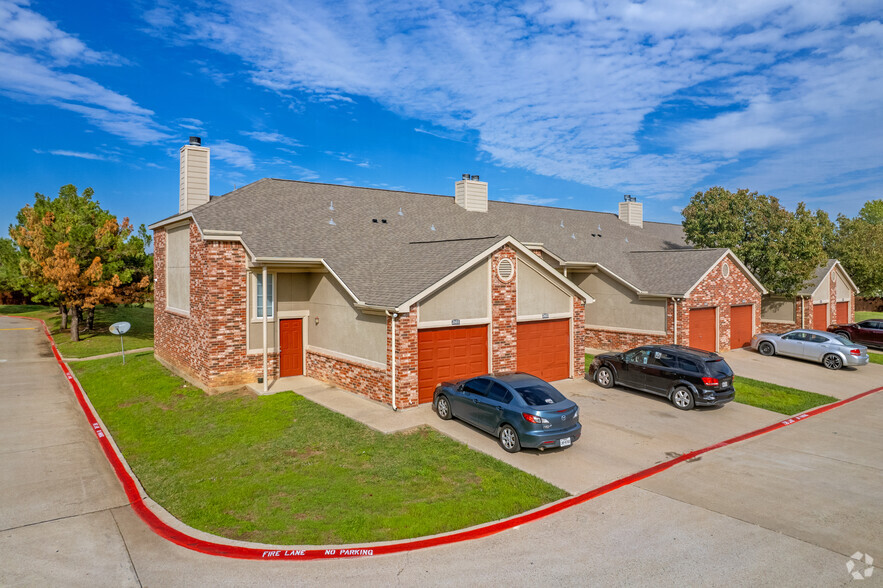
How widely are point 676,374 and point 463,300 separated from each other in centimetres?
690

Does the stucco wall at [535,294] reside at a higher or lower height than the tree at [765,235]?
lower

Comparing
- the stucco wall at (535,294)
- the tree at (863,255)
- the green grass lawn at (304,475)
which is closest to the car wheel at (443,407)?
the green grass lawn at (304,475)

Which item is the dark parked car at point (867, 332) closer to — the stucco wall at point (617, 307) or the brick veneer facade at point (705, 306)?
the brick veneer facade at point (705, 306)

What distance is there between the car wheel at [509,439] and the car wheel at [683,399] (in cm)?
675

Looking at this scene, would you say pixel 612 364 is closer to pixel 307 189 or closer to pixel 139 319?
A: pixel 307 189

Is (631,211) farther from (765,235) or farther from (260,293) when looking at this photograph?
(260,293)

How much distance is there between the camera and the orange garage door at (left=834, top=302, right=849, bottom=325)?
32.5 meters

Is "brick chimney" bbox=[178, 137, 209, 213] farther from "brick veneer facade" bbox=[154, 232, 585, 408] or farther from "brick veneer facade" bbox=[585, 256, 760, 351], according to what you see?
"brick veneer facade" bbox=[585, 256, 760, 351]

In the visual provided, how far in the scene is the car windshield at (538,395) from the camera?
11070mm

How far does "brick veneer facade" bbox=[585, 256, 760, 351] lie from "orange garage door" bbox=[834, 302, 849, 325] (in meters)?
10.4

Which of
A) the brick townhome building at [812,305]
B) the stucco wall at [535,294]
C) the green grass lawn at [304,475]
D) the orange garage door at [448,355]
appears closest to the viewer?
the green grass lawn at [304,475]

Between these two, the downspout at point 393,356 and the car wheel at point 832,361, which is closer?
the downspout at point 393,356

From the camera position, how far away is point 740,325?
85.4 ft

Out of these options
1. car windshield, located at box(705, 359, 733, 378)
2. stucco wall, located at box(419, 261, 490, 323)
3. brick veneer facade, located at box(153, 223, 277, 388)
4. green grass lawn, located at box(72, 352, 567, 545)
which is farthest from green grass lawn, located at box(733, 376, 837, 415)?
brick veneer facade, located at box(153, 223, 277, 388)
